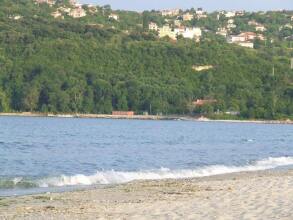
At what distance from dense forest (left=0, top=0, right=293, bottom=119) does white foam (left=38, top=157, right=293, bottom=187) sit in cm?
8515

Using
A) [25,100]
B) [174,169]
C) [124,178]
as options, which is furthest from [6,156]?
[25,100]

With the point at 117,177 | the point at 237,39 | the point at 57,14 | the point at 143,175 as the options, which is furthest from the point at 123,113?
the point at 117,177

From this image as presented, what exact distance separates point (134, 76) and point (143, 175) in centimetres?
9586

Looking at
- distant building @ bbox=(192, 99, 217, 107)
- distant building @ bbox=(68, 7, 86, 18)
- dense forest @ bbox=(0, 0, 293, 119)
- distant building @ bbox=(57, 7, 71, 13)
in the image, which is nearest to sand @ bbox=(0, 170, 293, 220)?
dense forest @ bbox=(0, 0, 293, 119)

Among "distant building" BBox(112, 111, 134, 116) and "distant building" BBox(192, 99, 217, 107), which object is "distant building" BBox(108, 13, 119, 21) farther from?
"distant building" BBox(192, 99, 217, 107)

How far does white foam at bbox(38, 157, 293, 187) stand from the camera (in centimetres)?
2178

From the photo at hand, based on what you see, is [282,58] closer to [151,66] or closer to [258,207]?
[151,66]

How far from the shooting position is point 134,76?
12025 cm

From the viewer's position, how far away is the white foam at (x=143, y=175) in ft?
71.5

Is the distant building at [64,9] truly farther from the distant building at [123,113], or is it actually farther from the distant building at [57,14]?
the distant building at [123,113]

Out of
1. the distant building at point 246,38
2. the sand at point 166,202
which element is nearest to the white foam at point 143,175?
the sand at point 166,202

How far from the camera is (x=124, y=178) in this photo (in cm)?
2323

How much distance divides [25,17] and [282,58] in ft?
152

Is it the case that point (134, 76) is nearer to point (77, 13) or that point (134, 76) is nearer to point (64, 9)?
point (77, 13)
